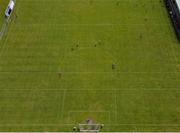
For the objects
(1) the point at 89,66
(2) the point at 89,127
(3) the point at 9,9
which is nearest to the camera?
(2) the point at 89,127

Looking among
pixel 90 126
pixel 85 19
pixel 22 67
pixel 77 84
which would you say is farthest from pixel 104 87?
pixel 85 19

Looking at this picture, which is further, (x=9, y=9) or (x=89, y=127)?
(x=9, y=9)

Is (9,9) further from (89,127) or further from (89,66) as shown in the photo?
(89,127)

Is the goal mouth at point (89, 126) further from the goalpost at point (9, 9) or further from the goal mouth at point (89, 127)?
the goalpost at point (9, 9)

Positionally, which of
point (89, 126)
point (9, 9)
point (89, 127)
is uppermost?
point (9, 9)

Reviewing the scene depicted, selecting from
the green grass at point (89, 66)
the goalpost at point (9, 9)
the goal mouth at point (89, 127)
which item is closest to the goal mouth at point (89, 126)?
the goal mouth at point (89, 127)

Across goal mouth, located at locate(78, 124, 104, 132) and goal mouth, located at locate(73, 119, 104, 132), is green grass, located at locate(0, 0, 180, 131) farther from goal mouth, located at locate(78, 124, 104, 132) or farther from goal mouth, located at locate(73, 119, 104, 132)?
goal mouth, located at locate(78, 124, 104, 132)

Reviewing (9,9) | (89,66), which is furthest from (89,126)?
(9,9)

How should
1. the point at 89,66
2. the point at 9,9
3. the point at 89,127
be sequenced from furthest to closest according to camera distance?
the point at 9,9
the point at 89,66
the point at 89,127
